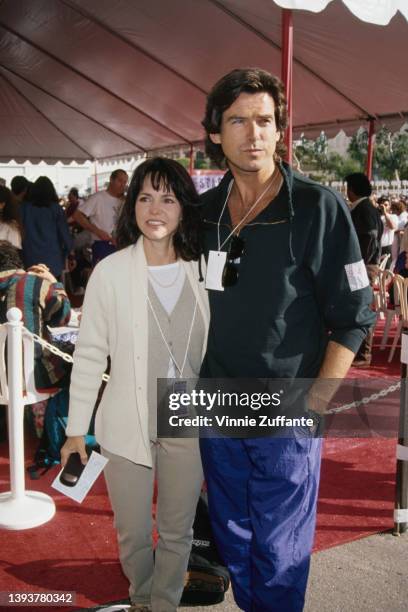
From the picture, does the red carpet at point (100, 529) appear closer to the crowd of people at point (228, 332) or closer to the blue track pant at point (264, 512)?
the crowd of people at point (228, 332)

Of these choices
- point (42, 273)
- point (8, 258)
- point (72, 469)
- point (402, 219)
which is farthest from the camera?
point (402, 219)

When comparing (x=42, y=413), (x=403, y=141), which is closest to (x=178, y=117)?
(x=42, y=413)

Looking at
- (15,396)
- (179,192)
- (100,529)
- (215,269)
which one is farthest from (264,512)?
(15,396)

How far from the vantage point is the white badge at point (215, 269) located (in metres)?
1.80

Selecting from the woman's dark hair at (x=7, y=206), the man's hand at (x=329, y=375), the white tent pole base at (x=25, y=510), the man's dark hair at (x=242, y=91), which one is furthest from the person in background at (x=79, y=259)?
the man's hand at (x=329, y=375)

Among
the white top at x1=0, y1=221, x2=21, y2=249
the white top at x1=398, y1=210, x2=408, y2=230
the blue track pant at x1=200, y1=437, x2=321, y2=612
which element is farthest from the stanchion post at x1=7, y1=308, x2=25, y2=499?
the white top at x1=398, y1=210, x2=408, y2=230

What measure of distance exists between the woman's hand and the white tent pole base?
3.79 ft

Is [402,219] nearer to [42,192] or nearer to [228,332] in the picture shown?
[42,192]

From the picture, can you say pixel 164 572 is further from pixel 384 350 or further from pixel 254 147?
pixel 384 350

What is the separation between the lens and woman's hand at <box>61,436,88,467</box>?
200cm

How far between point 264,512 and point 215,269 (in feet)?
2.50

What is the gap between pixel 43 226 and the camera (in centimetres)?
638

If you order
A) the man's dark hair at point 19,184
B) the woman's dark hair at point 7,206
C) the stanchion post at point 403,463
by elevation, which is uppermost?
the man's dark hair at point 19,184

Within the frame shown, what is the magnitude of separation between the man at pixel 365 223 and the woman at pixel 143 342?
412 cm
